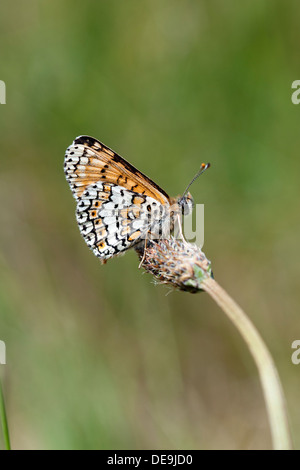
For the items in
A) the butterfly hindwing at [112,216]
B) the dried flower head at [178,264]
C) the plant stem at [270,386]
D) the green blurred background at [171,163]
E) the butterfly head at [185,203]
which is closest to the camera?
the plant stem at [270,386]

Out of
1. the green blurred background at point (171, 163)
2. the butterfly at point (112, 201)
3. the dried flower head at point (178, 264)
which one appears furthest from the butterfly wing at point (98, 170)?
the green blurred background at point (171, 163)

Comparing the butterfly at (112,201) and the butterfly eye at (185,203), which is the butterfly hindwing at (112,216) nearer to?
the butterfly at (112,201)

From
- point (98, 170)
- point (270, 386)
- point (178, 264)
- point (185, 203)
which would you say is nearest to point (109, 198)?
point (98, 170)

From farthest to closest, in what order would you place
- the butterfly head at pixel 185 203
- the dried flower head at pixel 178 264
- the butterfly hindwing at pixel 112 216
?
the butterfly head at pixel 185 203
the butterfly hindwing at pixel 112 216
the dried flower head at pixel 178 264

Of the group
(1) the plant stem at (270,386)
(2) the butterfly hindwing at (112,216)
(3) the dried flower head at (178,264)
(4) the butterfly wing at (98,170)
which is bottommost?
(1) the plant stem at (270,386)

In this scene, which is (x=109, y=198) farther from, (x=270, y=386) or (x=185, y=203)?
(x=270, y=386)

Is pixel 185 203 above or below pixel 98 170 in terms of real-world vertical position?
below
